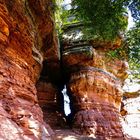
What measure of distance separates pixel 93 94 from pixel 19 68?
8.90 m

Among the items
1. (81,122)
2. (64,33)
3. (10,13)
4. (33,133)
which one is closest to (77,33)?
(64,33)

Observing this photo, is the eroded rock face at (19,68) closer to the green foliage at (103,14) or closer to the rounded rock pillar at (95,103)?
the green foliage at (103,14)

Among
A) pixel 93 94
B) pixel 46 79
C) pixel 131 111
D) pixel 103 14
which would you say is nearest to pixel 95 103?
pixel 93 94

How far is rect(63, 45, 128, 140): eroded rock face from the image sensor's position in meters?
15.7

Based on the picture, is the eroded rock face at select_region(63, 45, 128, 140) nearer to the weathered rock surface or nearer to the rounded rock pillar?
the rounded rock pillar

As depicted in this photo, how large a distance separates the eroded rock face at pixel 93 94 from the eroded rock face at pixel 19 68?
5.84 meters

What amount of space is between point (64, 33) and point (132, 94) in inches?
385

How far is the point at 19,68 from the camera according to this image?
9.13m

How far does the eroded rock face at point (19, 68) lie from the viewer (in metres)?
7.32

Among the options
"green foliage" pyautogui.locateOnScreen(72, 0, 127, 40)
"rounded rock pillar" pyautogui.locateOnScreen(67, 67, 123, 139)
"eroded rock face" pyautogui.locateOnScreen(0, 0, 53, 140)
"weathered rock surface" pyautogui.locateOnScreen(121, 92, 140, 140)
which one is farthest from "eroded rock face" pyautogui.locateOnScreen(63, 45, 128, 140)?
"green foliage" pyautogui.locateOnScreen(72, 0, 127, 40)

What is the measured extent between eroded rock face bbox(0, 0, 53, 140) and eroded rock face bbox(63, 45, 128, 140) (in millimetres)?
5840

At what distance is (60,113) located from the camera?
17547 mm

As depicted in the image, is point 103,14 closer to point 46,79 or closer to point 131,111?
point 46,79

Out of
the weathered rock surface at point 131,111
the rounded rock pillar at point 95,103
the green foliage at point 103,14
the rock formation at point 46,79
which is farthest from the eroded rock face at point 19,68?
the weathered rock surface at point 131,111
